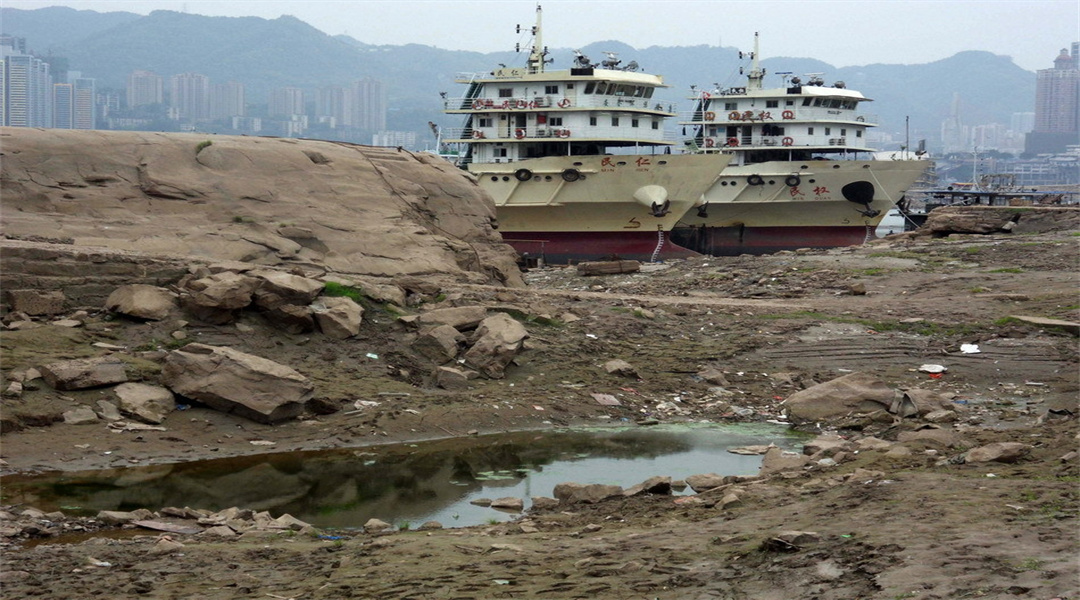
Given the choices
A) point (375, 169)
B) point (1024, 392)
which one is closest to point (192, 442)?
point (375, 169)

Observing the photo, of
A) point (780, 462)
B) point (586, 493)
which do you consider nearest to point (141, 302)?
point (586, 493)

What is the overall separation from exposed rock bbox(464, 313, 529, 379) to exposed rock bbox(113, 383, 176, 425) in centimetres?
415

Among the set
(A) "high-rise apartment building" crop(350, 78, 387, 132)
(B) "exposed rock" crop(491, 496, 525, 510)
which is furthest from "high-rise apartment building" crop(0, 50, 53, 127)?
(A) "high-rise apartment building" crop(350, 78, 387, 132)

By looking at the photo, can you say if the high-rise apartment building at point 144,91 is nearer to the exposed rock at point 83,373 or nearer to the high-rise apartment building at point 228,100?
the high-rise apartment building at point 228,100

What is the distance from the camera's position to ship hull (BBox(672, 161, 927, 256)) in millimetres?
50531

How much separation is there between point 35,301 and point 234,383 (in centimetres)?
303

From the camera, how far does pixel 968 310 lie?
21797 mm

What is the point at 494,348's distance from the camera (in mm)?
16859

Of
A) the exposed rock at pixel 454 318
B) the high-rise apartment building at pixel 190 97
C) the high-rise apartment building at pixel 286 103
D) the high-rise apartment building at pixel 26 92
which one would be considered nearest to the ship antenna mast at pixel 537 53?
the high-rise apartment building at pixel 26 92

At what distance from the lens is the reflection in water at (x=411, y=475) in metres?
12.0

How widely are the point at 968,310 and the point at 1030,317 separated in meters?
1.37

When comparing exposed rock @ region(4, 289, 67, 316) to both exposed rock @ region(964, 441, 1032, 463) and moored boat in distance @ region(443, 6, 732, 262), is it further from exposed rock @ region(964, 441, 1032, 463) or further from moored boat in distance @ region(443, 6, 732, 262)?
moored boat in distance @ region(443, 6, 732, 262)

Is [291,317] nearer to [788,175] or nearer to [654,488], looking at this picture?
[654,488]

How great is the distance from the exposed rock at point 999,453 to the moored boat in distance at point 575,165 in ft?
111
